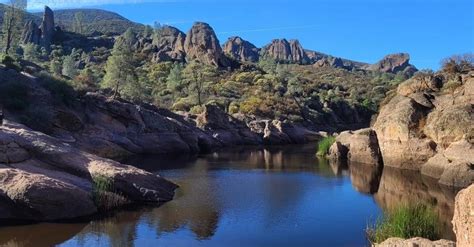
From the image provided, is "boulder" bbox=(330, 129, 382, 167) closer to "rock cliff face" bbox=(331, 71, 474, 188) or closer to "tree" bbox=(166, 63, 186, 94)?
"rock cliff face" bbox=(331, 71, 474, 188)

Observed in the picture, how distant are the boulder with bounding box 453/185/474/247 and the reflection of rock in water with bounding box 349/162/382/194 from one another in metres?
23.0

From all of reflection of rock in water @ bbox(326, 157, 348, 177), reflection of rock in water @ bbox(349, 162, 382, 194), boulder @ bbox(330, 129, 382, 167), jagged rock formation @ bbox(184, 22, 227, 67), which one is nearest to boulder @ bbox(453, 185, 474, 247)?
reflection of rock in water @ bbox(349, 162, 382, 194)

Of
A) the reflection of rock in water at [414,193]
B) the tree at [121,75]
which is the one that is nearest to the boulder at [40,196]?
the reflection of rock in water at [414,193]

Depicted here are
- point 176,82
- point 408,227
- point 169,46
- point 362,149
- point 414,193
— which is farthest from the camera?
point 169,46

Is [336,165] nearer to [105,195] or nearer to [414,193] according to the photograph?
[414,193]

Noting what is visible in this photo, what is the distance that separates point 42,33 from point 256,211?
149734mm

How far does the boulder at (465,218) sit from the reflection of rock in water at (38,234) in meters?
13.8

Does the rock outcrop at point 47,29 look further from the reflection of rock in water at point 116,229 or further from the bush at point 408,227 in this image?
the bush at point 408,227

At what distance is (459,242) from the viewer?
33.4 feet

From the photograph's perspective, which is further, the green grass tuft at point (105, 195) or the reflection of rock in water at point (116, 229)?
the green grass tuft at point (105, 195)

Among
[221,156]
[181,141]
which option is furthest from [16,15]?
[221,156]

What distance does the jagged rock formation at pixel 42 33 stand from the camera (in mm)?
157200

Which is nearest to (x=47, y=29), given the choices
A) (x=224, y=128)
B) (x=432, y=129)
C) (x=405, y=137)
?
(x=224, y=128)

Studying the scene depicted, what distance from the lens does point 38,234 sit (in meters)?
19.6
